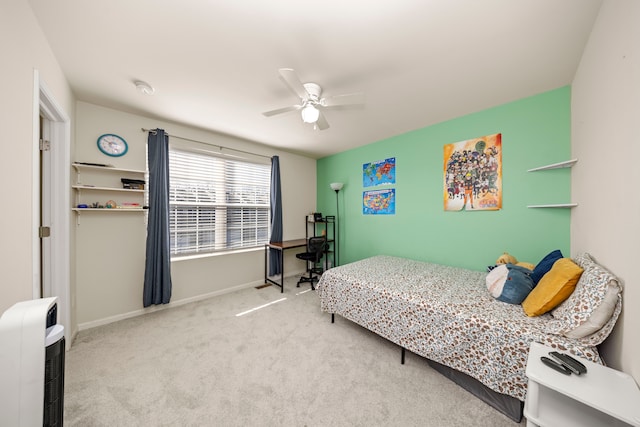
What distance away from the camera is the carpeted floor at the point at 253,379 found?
4.57 feet

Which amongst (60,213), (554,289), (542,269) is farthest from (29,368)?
(542,269)

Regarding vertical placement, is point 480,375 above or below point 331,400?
above

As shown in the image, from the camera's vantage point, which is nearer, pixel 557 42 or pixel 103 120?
pixel 557 42

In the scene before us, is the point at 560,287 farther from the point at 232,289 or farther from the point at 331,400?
the point at 232,289

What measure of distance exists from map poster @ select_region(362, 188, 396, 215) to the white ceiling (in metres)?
1.34

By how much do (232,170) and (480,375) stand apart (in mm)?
3746

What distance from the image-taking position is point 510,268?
183 cm

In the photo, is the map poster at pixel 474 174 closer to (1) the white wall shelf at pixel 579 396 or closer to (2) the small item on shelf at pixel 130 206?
(1) the white wall shelf at pixel 579 396

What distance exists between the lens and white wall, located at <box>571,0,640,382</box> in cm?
101

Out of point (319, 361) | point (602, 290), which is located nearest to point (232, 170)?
point (319, 361)

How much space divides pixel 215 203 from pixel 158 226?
834mm

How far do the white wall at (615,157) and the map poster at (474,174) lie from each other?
740 millimetres

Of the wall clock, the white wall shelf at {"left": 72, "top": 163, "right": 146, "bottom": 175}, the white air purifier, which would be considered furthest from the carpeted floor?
the wall clock

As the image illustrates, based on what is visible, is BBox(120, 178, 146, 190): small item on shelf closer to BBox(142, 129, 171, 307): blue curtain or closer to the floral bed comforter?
BBox(142, 129, 171, 307): blue curtain
